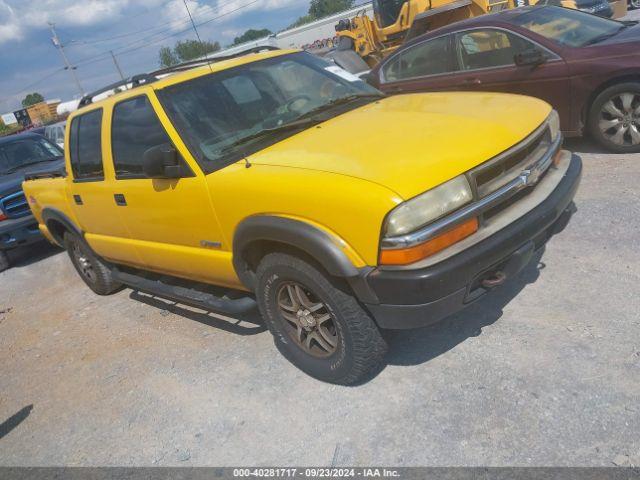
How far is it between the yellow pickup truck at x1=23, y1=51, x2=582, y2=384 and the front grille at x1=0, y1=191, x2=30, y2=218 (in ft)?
13.5

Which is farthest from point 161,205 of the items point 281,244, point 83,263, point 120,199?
point 83,263

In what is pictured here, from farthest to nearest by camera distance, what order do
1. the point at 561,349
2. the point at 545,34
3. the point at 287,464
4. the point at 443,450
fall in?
the point at 545,34, the point at 561,349, the point at 287,464, the point at 443,450

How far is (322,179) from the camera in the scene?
2.55 meters

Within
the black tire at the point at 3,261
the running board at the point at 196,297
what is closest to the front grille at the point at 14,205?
the black tire at the point at 3,261

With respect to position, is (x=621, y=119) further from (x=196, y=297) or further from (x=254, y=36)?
(x=254, y=36)

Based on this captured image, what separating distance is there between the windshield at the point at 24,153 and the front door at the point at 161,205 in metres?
5.89

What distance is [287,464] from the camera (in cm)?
261

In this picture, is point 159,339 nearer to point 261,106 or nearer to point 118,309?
point 118,309

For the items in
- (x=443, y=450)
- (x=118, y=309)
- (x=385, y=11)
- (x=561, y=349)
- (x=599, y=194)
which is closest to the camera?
(x=443, y=450)

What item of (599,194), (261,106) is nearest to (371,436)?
(261,106)

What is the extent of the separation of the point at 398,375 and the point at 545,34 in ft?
15.8

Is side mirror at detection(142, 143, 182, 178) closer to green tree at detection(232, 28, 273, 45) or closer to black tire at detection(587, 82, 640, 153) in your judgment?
black tire at detection(587, 82, 640, 153)

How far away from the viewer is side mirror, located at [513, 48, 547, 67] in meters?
5.67

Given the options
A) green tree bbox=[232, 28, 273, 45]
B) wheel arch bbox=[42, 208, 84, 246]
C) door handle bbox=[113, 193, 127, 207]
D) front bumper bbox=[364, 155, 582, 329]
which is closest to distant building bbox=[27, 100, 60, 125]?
green tree bbox=[232, 28, 273, 45]
